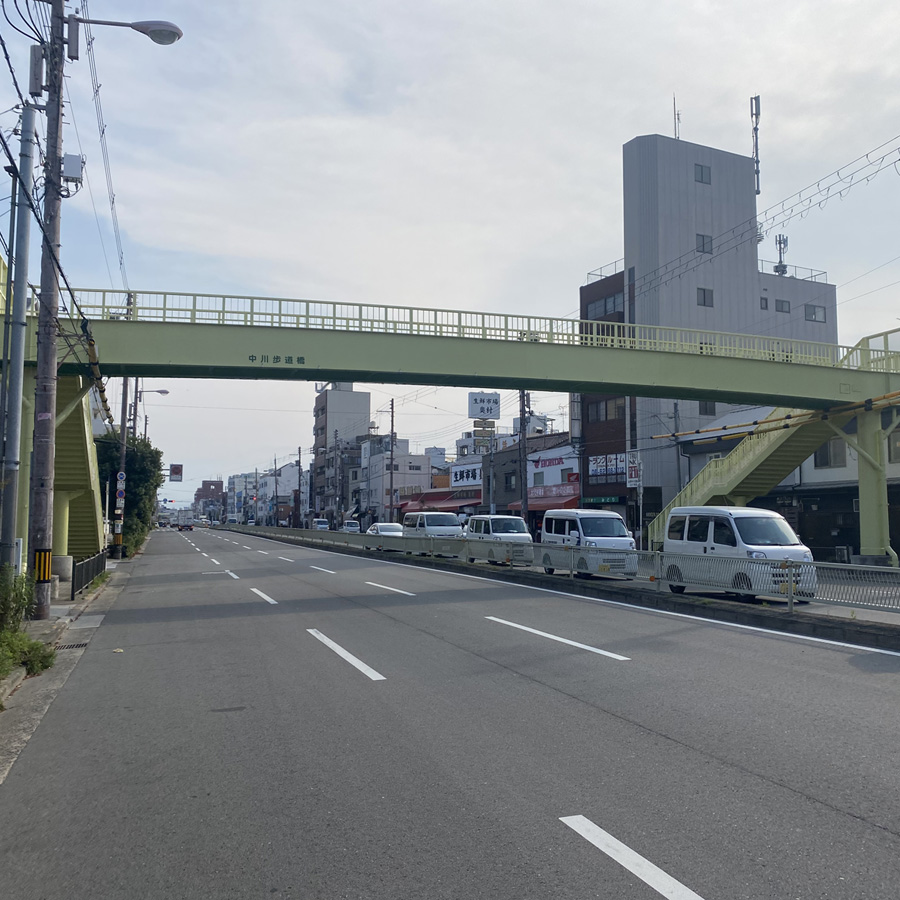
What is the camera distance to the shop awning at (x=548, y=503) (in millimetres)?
50259

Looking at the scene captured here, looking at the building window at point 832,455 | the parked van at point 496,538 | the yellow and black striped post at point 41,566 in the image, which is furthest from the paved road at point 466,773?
the building window at point 832,455

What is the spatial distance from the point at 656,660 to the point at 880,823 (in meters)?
5.32

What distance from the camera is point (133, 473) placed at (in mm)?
42938

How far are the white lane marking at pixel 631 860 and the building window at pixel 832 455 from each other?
3124cm

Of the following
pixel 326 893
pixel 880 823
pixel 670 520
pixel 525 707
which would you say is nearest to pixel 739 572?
pixel 670 520

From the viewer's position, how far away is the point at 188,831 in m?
4.69

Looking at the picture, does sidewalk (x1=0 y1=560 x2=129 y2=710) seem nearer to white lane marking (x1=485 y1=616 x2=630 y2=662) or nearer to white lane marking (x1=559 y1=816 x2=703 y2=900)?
white lane marking (x1=559 y1=816 x2=703 y2=900)

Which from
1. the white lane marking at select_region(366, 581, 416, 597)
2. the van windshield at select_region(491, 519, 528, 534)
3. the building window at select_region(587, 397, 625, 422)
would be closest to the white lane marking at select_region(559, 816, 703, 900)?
the white lane marking at select_region(366, 581, 416, 597)

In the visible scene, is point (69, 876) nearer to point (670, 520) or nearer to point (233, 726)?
point (233, 726)

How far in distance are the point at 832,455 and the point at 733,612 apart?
22.2m

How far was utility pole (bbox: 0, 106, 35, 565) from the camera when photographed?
13086mm

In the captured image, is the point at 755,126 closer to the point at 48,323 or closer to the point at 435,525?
the point at 435,525

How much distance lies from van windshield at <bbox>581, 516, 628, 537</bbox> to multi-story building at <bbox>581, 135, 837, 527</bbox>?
22.4m

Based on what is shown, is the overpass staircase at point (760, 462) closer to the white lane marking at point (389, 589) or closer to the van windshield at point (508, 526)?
the van windshield at point (508, 526)
